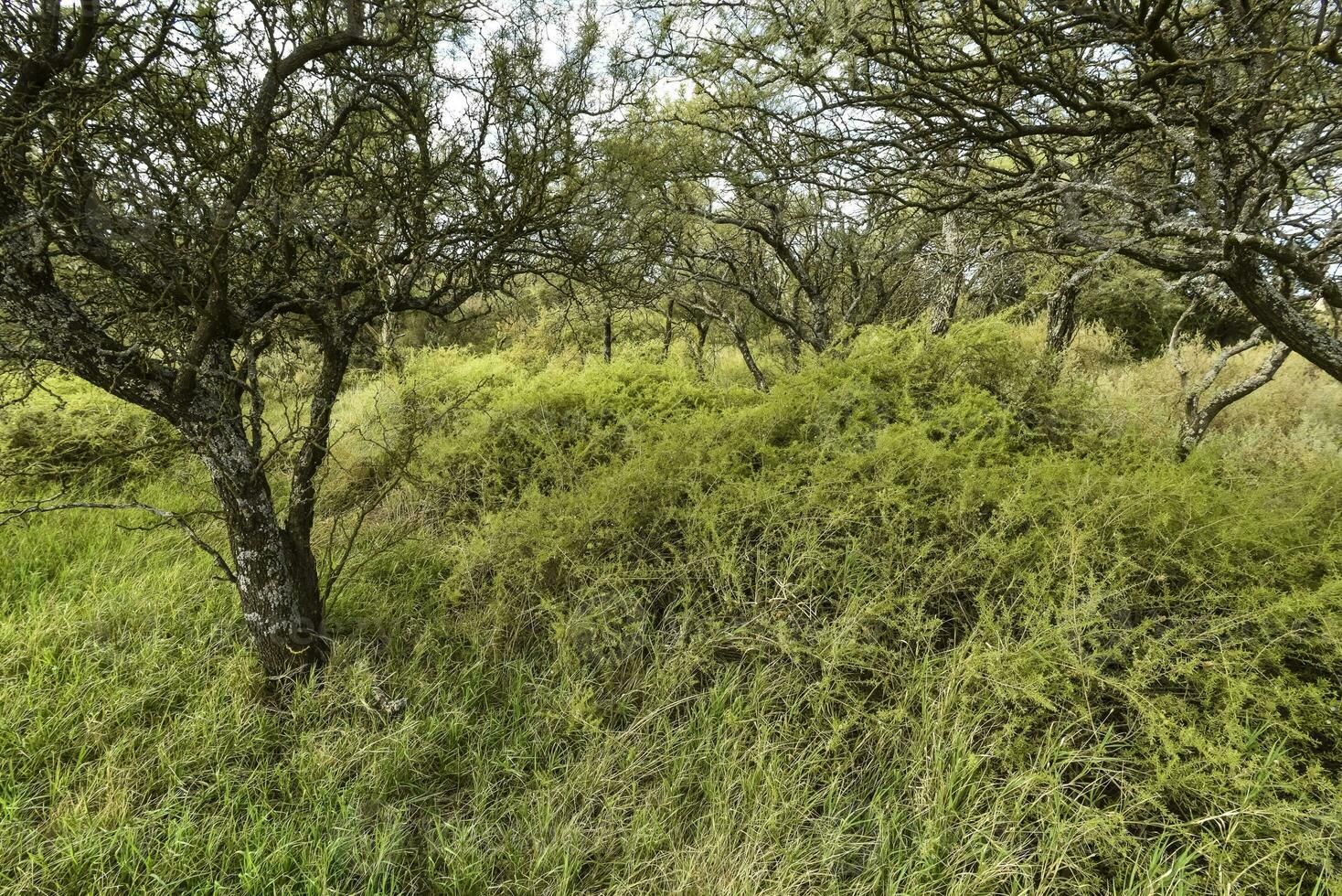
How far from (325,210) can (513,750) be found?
2658 mm

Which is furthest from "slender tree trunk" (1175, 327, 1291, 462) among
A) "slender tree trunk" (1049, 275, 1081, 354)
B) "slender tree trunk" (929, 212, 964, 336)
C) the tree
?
the tree

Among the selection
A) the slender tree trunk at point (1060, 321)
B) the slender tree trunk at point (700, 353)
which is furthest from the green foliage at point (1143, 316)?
the slender tree trunk at point (700, 353)

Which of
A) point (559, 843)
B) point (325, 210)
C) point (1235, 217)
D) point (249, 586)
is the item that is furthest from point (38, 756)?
point (1235, 217)

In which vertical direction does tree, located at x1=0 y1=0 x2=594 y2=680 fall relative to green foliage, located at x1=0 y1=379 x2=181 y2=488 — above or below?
above

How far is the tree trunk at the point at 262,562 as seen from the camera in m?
2.44

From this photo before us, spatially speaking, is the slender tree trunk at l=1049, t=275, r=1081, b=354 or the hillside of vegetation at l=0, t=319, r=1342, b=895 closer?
the hillside of vegetation at l=0, t=319, r=1342, b=895

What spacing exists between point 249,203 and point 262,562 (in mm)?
1668

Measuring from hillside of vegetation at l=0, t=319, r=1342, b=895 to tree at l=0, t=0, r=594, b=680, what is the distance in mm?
571

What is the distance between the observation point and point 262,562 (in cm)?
257

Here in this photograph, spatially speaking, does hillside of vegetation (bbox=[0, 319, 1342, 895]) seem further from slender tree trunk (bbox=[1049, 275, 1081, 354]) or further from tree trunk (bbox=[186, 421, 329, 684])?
slender tree trunk (bbox=[1049, 275, 1081, 354])

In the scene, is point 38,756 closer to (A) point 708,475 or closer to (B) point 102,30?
(B) point 102,30

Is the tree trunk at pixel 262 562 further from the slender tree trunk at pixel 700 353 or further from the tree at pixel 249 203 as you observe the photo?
the slender tree trunk at pixel 700 353

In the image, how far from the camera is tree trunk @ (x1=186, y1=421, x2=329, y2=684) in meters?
2.44

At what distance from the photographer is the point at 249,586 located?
258 centimetres
